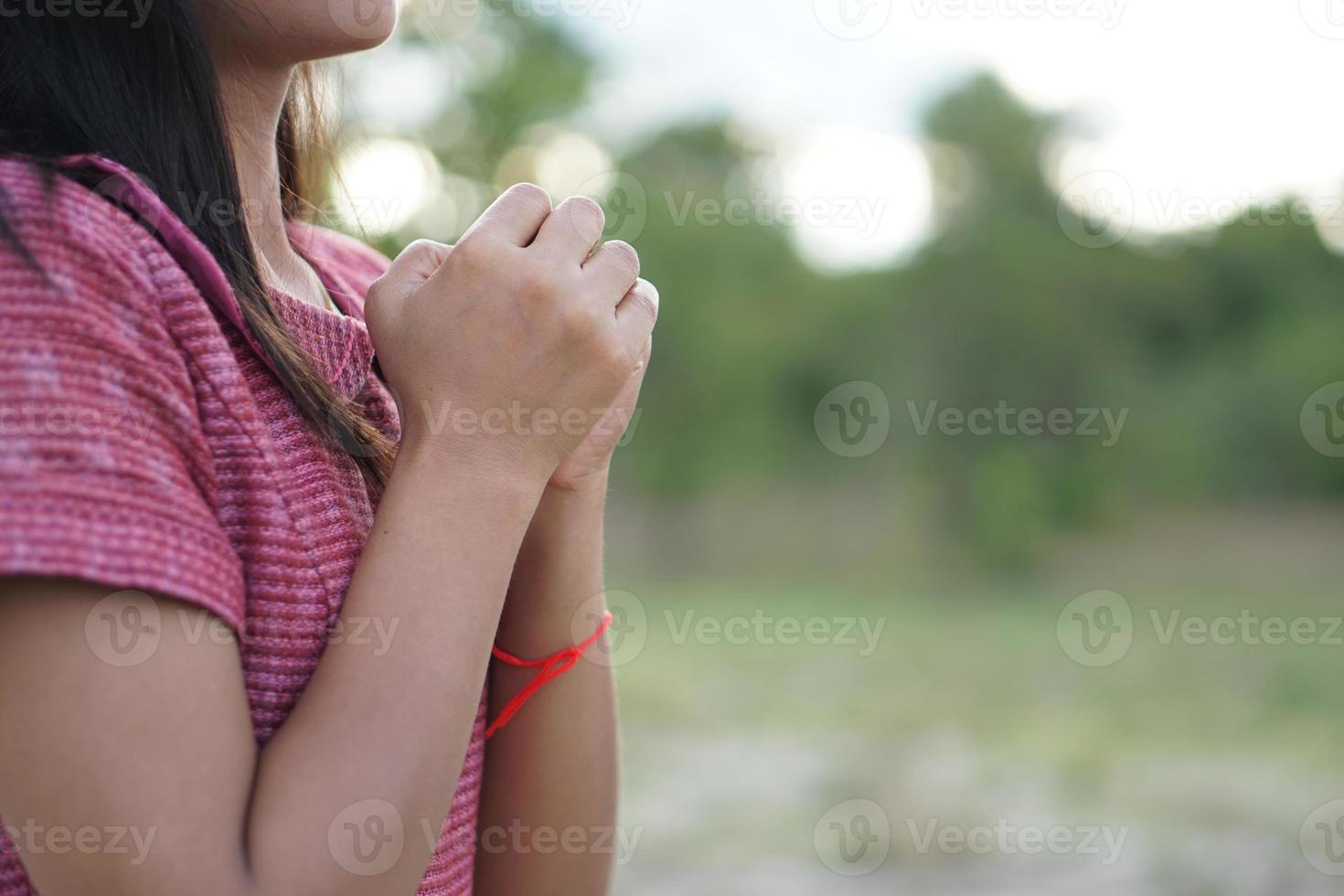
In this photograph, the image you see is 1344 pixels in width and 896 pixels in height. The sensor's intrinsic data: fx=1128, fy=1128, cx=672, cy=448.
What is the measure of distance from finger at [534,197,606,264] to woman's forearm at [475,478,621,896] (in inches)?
7.7

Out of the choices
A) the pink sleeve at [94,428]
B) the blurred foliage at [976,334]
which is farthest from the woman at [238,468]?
the blurred foliage at [976,334]

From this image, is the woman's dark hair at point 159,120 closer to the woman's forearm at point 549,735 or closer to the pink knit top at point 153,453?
the pink knit top at point 153,453

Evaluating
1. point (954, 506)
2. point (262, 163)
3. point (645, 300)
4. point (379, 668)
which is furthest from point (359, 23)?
point (954, 506)

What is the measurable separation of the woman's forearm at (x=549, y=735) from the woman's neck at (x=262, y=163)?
23 cm

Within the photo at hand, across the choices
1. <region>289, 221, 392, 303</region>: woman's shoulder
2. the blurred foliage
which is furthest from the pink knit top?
the blurred foliage

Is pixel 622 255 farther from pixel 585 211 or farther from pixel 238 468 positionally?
pixel 238 468

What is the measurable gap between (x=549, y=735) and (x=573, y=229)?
0.36m

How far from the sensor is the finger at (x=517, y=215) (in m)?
0.62

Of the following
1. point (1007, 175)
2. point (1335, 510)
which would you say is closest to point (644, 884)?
point (1335, 510)

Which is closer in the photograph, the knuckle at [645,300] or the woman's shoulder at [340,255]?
the knuckle at [645,300]

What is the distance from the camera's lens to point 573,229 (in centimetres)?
64

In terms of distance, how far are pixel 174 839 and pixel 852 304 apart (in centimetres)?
763

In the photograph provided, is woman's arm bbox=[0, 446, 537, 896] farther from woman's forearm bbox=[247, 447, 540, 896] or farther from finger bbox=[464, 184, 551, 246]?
finger bbox=[464, 184, 551, 246]

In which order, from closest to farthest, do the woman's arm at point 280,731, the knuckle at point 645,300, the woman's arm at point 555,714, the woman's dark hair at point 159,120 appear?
1. the woman's arm at point 280,731
2. the woman's dark hair at point 159,120
3. the knuckle at point 645,300
4. the woman's arm at point 555,714
